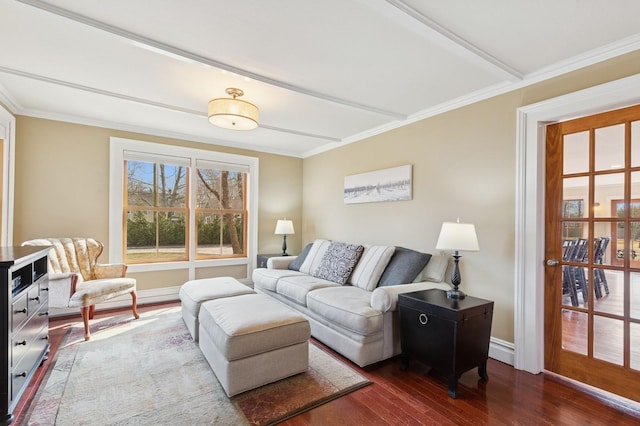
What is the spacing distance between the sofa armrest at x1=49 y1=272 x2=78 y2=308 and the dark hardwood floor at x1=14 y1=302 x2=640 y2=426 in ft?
2.34

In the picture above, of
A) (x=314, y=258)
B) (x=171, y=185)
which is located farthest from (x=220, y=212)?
(x=314, y=258)

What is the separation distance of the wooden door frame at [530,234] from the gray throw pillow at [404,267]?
822 millimetres

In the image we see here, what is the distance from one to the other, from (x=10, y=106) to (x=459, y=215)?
192 inches

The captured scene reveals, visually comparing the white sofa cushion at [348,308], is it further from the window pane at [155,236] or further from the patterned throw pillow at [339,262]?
the window pane at [155,236]

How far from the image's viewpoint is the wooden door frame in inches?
98.0

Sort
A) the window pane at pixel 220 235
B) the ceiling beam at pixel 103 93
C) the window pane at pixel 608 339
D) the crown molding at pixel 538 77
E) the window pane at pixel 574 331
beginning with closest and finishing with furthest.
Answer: the crown molding at pixel 538 77, the window pane at pixel 608 339, the window pane at pixel 574 331, the ceiling beam at pixel 103 93, the window pane at pixel 220 235

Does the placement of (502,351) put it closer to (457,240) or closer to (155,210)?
(457,240)

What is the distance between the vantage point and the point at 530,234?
8.27ft

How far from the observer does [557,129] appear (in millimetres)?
2512

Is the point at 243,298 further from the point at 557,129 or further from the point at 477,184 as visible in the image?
the point at 557,129

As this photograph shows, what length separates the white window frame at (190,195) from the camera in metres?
4.09

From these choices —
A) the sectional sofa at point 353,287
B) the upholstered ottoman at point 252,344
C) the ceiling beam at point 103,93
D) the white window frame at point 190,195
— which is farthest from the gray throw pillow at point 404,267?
the white window frame at point 190,195

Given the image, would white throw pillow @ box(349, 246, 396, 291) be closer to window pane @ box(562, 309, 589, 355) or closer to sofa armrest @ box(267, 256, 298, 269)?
sofa armrest @ box(267, 256, 298, 269)

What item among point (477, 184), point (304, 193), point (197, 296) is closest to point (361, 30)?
point (477, 184)
